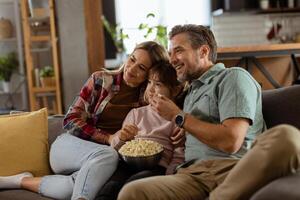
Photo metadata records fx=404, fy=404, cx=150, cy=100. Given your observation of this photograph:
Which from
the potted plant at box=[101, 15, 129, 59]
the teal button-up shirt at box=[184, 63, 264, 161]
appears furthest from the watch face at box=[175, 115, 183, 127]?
the potted plant at box=[101, 15, 129, 59]

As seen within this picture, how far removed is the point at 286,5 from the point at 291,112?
4159mm

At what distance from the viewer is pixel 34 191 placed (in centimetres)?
193

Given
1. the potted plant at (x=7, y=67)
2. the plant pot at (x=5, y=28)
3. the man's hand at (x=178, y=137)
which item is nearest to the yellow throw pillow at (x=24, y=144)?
the man's hand at (x=178, y=137)

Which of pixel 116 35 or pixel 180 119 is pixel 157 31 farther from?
pixel 180 119

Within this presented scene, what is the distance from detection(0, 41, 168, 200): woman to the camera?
5.77ft

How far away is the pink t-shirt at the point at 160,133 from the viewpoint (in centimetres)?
185

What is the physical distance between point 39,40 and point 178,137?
287 centimetres

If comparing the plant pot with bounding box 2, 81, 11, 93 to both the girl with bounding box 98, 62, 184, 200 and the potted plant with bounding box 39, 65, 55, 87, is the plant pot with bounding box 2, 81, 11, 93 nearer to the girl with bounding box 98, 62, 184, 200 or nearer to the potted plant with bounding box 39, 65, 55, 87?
the potted plant with bounding box 39, 65, 55, 87

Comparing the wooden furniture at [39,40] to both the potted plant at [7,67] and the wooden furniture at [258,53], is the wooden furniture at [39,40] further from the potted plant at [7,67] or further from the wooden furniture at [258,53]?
the wooden furniture at [258,53]

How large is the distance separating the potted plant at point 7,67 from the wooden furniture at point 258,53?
2.44 m

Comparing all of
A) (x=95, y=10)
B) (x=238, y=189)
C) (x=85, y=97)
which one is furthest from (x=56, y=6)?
(x=238, y=189)

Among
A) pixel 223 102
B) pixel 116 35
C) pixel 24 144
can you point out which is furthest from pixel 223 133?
pixel 116 35

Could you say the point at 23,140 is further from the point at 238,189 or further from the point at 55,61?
the point at 55,61

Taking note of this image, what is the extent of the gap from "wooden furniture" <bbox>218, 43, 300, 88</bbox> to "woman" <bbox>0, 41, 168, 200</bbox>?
5.69 ft
